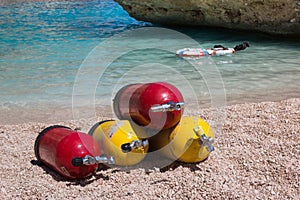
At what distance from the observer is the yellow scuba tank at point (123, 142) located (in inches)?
133

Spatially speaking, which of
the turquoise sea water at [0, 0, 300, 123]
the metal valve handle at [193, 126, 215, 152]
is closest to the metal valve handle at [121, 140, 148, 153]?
the metal valve handle at [193, 126, 215, 152]

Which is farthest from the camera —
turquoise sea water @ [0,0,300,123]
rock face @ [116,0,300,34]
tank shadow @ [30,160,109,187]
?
rock face @ [116,0,300,34]

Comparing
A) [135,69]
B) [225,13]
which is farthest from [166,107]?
[225,13]

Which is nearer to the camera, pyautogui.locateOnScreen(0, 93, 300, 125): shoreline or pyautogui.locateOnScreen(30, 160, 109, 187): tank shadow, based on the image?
pyautogui.locateOnScreen(30, 160, 109, 187): tank shadow

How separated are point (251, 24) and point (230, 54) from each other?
3.64m

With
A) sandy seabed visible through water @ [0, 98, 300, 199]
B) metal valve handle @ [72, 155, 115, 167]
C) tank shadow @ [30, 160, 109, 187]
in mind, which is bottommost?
tank shadow @ [30, 160, 109, 187]

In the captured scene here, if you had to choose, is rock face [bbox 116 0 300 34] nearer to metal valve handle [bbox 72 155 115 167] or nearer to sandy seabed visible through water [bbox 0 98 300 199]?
sandy seabed visible through water [bbox 0 98 300 199]

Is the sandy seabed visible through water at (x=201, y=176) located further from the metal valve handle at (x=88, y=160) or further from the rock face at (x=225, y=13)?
the rock face at (x=225, y=13)

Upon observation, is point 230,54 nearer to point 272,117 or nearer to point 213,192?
point 272,117

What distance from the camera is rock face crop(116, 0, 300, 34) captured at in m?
12.4

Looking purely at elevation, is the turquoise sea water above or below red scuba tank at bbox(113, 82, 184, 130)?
below

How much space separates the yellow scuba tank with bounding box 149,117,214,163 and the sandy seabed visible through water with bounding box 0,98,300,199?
107mm

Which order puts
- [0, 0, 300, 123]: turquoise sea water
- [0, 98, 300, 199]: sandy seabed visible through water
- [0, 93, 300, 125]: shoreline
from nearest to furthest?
[0, 98, 300, 199]: sandy seabed visible through water
[0, 93, 300, 125]: shoreline
[0, 0, 300, 123]: turquoise sea water

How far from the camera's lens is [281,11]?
486 inches
